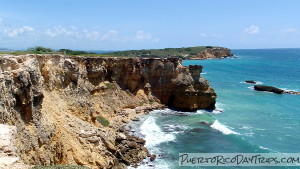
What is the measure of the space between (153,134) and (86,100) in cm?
1048

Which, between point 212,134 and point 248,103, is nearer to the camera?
point 212,134

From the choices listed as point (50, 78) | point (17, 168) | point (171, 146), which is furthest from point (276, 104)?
point (17, 168)

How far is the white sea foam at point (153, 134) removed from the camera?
36869 millimetres

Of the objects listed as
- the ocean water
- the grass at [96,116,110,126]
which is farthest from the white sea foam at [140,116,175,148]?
the grass at [96,116,110,126]

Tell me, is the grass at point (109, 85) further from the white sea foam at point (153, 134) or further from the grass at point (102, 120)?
the grass at point (102, 120)

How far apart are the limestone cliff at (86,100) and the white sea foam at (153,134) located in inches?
73.4

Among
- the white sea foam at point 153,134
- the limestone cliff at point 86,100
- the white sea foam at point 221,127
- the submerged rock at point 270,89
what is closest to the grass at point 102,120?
the limestone cliff at point 86,100

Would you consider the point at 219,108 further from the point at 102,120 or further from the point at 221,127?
the point at 102,120

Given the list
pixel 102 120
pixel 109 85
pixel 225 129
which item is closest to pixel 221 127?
pixel 225 129

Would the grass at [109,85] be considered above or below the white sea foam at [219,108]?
above

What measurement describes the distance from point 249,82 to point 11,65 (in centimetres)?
8109

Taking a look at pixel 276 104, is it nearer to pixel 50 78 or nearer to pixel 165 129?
pixel 165 129

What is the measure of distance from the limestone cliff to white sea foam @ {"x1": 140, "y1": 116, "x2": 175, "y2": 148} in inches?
73.4

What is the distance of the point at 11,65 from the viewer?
2314 cm
